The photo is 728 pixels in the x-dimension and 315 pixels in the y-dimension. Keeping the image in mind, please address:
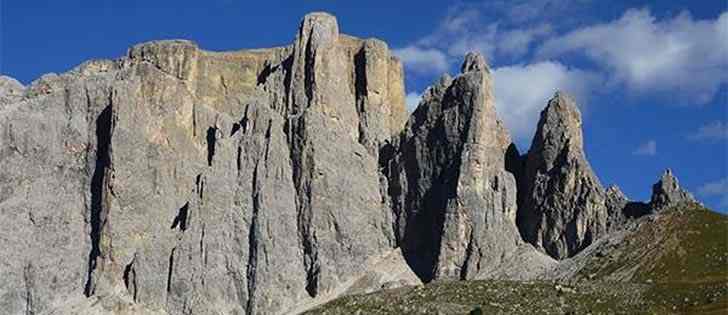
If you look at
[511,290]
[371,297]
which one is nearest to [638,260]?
[511,290]

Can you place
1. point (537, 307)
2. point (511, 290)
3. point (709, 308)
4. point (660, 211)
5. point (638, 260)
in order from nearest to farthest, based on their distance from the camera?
point (709, 308) < point (537, 307) < point (511, 290) < point (638, 260) < point (660, 211)

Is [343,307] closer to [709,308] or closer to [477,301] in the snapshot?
[477,301]

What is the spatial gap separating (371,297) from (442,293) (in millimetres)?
9798

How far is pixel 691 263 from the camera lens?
175 metres

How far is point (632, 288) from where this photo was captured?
6407 inches

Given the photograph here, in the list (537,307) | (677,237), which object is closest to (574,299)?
(537,307)

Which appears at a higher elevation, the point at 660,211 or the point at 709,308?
the point at 660,211

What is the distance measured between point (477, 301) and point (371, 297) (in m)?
17.7

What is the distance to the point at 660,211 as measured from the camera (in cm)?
19800

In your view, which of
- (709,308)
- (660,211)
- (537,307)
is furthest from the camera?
(660,211)

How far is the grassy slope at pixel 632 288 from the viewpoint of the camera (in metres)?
154

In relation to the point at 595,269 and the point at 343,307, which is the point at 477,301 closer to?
the point at 343,307

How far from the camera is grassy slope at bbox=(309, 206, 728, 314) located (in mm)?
154125

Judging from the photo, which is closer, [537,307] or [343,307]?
[537,307]
